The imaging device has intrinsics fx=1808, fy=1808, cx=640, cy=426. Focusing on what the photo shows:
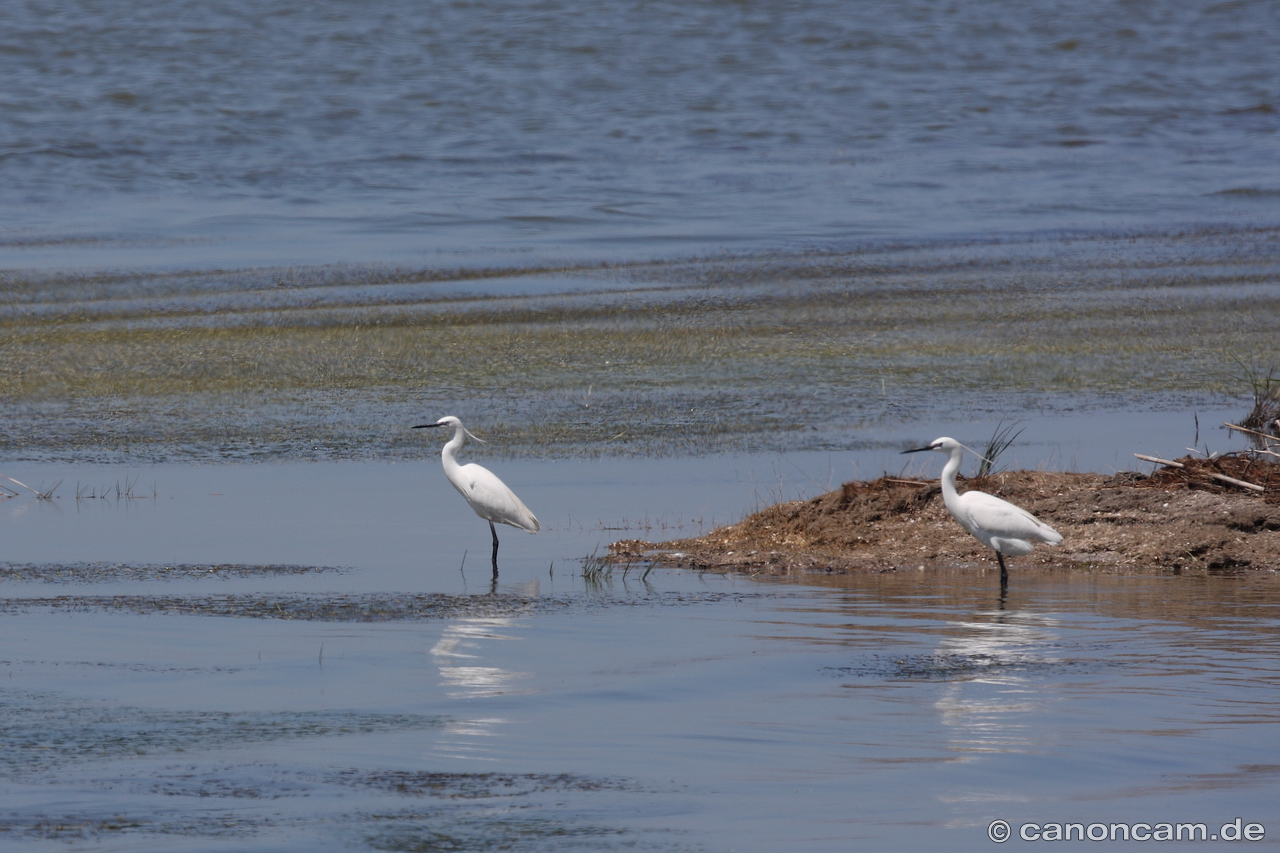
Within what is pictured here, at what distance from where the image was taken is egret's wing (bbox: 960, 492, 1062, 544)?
12273mm

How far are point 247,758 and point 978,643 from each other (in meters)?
4.14

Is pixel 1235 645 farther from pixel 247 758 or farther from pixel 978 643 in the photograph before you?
pixel 247 758

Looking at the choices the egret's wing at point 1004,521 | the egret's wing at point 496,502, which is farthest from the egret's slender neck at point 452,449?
the egret's wing at point 1004,521

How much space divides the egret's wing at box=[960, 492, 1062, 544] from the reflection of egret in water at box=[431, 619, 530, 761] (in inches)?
144

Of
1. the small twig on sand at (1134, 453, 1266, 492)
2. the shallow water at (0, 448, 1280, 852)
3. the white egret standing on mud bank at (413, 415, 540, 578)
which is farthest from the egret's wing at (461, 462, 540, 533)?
the small twig on sand at (1134, 453, 1266, 492)

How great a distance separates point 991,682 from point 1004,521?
372 centimetres

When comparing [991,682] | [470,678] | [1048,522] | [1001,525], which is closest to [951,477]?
[1001,525]

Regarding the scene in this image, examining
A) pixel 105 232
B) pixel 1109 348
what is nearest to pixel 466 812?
pixel 1109 348

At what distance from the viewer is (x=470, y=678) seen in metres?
8.77

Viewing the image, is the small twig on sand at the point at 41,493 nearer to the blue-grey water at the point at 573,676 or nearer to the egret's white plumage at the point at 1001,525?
the blue-grey water at the point at 573,676

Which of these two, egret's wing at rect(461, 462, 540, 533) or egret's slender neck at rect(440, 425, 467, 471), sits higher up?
egret's slender neck at rect(440, 425, 467, 471)

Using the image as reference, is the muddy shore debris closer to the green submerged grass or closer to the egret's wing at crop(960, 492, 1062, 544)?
the egret's wing at crop(960, 492, 1062, 544)

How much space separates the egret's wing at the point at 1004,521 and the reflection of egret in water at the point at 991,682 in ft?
6.01

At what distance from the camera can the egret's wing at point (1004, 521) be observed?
12273 millimetres
